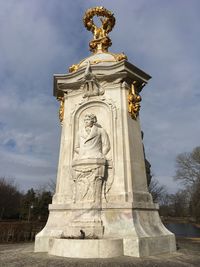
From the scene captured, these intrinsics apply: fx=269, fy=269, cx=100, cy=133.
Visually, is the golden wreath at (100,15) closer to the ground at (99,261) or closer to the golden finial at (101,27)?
the golden finial at (101,27)

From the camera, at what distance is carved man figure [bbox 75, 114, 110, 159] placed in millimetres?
8453

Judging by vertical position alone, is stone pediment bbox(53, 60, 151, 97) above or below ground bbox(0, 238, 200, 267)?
above

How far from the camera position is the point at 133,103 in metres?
9.53

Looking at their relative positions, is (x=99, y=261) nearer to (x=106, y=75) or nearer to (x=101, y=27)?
(x=106, y=75)

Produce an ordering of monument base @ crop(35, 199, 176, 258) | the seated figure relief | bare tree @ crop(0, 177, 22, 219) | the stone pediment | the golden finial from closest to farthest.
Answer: monument base @ crop(35, 199, 176, 258), the seated figure relief, the stone pediment, the golden finial, bare tree @ crop(0, 177, 22, 219)

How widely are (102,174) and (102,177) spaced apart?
97mm

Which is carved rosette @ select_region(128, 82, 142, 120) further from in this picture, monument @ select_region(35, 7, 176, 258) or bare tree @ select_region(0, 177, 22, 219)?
bare tree @ select_region(0, 177, 22, 219)

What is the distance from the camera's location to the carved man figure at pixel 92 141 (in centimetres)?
845

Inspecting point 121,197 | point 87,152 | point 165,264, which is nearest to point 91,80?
point 87,152

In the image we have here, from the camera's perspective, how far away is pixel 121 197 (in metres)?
7.95

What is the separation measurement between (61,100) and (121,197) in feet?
16.1

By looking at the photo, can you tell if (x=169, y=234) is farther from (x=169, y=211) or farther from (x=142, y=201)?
(x=169, y=211)

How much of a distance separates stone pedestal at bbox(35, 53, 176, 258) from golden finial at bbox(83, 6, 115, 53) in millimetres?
2045

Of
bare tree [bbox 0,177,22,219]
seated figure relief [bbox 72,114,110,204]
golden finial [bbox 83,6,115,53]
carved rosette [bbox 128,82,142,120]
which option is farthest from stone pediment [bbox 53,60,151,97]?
bare tree [bbox 0,177,22,219]
